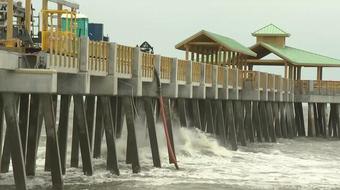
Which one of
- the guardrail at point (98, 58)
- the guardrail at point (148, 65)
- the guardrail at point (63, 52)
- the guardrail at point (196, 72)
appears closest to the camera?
the guardrail at point (63, 52)

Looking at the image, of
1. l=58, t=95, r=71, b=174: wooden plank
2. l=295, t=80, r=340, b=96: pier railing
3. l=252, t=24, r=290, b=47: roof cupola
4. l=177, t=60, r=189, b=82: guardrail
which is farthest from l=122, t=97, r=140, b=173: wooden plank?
l=252, t=24, r=290, b=47: roof cupola

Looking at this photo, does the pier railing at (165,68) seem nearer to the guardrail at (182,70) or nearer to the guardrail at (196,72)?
the guardrail at (182,70)

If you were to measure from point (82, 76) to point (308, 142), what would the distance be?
27071 millimetres

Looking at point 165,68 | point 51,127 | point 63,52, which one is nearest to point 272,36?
point 165,68

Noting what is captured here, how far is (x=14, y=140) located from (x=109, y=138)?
5.23 metres

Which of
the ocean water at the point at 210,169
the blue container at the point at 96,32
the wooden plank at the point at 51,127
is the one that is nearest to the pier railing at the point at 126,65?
the wooden plank at the point at 51,127

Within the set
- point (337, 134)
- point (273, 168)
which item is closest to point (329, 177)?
point (273, 168)

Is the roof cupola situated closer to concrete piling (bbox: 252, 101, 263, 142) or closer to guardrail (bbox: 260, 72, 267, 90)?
concrete piling (bbox: 252, 101, 263, 142)

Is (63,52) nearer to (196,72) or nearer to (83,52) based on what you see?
(83,52)

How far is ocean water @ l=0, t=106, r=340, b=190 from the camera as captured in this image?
19719 millimetres

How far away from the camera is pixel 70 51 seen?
17328 millimetres

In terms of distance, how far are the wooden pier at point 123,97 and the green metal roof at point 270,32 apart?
600 centimetres

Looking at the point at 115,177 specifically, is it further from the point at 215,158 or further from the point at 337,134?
the point at 337,134

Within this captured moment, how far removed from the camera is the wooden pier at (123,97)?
16.0 meters
